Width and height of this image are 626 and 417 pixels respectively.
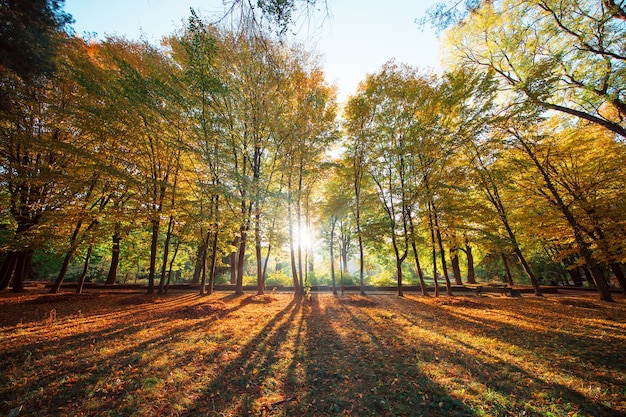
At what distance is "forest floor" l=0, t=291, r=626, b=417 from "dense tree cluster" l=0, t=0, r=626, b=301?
5.27 m

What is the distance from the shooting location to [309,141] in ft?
44.3

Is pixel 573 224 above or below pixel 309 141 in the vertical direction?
below

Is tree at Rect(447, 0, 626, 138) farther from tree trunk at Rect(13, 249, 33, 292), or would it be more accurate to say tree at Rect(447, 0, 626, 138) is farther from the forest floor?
tree trunk at Rect(13, 249, 33, 292)

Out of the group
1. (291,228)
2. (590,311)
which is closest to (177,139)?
(291,228)

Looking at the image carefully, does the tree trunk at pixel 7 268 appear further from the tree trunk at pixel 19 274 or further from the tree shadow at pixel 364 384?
the tree shadow at pixel 364 384

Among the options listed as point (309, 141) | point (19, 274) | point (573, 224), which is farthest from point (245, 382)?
point (19, 274)

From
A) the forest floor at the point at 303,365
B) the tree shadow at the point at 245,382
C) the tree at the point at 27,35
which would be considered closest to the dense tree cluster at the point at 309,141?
the tree at the point at 27,35

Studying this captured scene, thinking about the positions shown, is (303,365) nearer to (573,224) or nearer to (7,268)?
(573,224)

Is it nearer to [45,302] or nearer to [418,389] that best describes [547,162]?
[418,389]

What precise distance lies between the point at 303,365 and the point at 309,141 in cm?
1154

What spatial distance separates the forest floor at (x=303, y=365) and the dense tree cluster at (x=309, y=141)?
5267 mm

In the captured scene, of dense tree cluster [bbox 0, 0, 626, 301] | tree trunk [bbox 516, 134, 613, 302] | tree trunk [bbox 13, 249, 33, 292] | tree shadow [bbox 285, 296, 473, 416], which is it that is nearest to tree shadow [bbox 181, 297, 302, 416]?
tree shadow [bbox 285, 296, 473, 416]

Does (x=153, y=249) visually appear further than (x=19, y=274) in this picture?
No

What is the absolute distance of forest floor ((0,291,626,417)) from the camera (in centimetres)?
325
